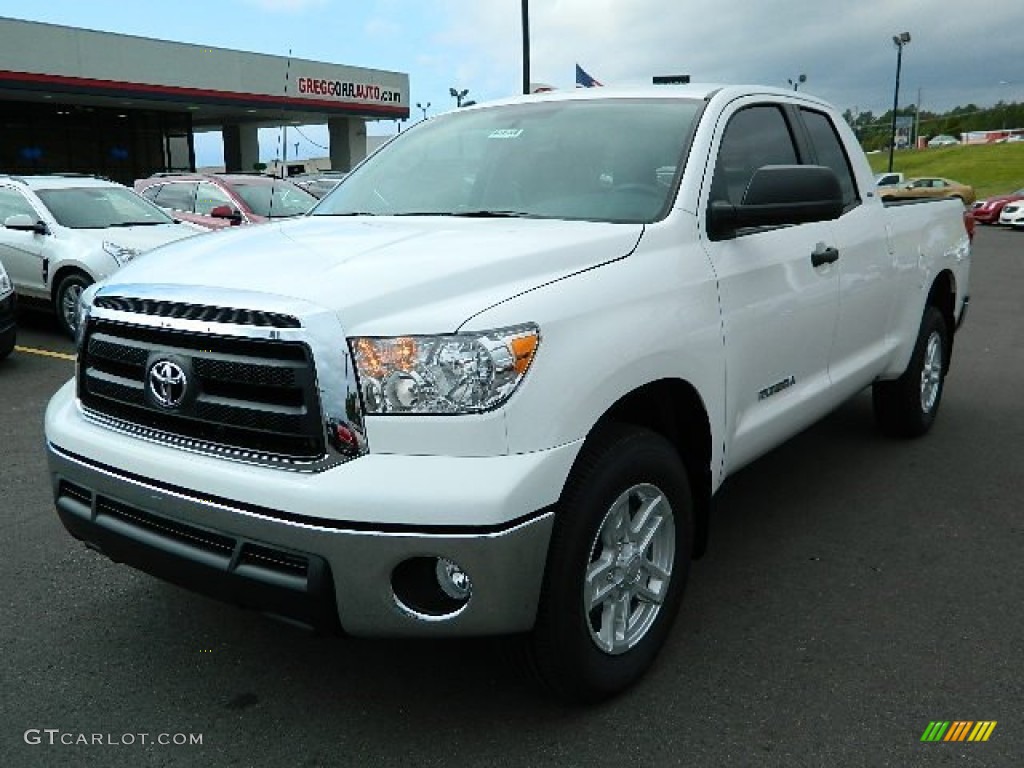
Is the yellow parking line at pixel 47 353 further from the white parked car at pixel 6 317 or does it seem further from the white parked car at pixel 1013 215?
the white parked car at pixel 1013 215

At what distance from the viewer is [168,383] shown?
259 cm

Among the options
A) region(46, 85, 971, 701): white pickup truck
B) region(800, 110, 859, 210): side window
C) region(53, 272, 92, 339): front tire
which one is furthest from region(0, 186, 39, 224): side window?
region(800, 110, 859, 210): side window

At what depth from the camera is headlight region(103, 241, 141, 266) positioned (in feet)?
29.5

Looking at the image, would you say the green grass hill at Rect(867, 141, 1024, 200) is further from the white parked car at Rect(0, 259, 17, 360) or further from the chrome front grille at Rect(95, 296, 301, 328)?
the chrome front grille at Rect(95, 296, 301, 328)

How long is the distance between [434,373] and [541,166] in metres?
1.55

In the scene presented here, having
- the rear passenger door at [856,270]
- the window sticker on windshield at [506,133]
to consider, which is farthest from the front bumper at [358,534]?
the rear passenger door at [856,270]

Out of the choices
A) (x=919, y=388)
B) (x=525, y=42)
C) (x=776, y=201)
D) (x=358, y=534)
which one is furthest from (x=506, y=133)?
(x=525, y=42)

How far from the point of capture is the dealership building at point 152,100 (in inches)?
1046

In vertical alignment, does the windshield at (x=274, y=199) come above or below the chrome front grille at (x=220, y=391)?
above

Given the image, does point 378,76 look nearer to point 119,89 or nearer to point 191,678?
point 119,89

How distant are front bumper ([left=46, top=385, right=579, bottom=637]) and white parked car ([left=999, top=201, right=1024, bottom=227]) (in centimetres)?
2883

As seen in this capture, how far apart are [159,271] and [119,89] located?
2865 centimetres

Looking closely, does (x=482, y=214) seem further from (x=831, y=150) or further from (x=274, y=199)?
(x=274, y=199)

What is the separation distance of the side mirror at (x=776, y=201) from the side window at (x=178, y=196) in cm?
1040
